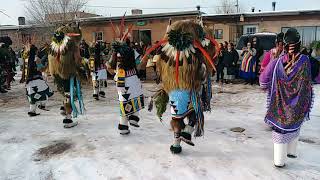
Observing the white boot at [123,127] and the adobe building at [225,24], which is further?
the adobe building at [225,24]

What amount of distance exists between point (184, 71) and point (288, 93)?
1305mm

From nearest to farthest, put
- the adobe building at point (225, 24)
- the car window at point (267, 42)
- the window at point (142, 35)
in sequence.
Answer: the car window at point (267, 42) < the adobe building at point (225, 24) < the window at point (142, 35)

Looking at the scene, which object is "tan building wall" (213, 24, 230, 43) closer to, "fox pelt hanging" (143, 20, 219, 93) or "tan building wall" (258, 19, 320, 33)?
"tan building wall" (258, 19, 320, 33)

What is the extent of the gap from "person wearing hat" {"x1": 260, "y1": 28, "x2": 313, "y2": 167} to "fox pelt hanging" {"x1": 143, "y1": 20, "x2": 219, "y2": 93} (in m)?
0.89

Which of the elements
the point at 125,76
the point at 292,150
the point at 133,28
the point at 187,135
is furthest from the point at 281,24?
the point at 187,135

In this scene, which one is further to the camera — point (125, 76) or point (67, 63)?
point (67, 63)

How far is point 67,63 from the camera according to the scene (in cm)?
629

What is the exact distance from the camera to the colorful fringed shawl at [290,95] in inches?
169

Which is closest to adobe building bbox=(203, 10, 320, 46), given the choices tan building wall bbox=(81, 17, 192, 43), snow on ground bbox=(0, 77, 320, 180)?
tan building wall bbox=(81, 17, 192, 43)

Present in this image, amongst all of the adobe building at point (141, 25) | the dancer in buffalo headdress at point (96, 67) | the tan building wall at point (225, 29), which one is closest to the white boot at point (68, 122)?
the dancer in buffalo headdress at point (96, 67)

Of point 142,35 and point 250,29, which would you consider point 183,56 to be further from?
point 142,35

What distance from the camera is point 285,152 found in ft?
14.5

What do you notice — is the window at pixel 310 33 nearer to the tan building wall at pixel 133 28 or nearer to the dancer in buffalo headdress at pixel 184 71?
the tan building wall at pixel 133 28

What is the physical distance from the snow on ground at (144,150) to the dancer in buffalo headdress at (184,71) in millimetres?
461
